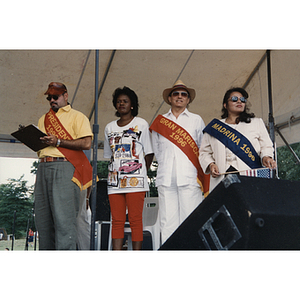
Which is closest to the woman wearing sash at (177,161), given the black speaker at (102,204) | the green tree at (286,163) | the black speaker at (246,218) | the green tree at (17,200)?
the black speaker at (246,218)

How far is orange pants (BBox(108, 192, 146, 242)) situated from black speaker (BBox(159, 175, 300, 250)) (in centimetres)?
75

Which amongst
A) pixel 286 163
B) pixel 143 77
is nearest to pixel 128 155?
pixel 143 77

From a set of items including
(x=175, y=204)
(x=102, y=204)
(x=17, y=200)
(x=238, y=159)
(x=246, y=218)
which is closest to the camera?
(x=246, y=218)

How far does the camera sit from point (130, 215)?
254 centimetres

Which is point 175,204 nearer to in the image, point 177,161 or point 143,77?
point 177,161

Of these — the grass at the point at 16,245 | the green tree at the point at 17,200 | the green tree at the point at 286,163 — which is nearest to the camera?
the grass at the point at 16,245

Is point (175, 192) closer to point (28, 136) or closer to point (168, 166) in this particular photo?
point (168, 166)

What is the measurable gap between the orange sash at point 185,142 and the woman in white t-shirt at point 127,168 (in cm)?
15

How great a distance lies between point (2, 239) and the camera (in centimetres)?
402

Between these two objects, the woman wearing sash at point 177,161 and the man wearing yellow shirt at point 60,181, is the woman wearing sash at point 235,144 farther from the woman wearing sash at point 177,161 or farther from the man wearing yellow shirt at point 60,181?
the man wearing yellow shirt at point 60,181

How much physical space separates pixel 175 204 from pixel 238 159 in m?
0.56

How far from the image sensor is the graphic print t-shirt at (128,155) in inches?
101

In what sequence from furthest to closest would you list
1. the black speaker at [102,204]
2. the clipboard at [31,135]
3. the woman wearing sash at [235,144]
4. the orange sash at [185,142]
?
the black speaker at [102,204], the orange sash at [185,142], the woman wearing sash at [235,144], the clipboard at [31,135]

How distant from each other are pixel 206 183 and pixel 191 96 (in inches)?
30.1
